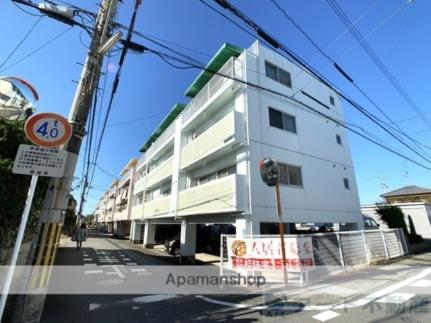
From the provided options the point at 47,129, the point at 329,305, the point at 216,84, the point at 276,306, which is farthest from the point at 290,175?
the point at 47,129

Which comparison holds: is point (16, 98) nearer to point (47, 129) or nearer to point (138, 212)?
point (47, 129)

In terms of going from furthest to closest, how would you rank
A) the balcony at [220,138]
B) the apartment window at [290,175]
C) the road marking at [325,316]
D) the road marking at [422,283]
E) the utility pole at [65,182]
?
the apartment window at [290,175] < the balcony at [220,138] < the road marking at [422,283] < the road marking at [325,316] < the utility pole at [65,182]

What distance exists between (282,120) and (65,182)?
994cm

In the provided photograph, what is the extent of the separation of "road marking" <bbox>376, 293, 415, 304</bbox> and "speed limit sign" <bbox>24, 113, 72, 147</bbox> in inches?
292

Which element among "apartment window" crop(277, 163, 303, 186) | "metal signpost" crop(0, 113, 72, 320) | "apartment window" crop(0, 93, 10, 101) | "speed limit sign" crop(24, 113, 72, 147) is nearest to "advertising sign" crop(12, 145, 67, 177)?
"metal signpost" crop(0, 113, 72, 320)

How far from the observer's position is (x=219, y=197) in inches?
404

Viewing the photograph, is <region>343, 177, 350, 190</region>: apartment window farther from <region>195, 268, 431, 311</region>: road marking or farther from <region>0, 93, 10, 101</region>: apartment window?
<region>0, 93, 10, 101</region>: apartment window

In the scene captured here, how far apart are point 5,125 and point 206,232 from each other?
1542 cm

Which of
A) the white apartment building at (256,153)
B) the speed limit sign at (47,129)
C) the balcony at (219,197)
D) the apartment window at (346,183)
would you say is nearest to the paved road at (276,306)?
the white apartment building at (256,153)

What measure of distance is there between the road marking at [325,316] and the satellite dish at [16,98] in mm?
7575

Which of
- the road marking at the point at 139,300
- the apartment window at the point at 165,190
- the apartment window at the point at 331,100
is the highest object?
the apartment window at the point at 331,100

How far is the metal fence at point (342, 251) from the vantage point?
8014 mm

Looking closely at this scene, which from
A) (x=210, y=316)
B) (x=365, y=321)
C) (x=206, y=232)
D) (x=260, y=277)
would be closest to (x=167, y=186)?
(x=206, y=232)

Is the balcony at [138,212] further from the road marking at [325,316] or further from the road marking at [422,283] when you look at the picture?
the road marking at [422,283]
